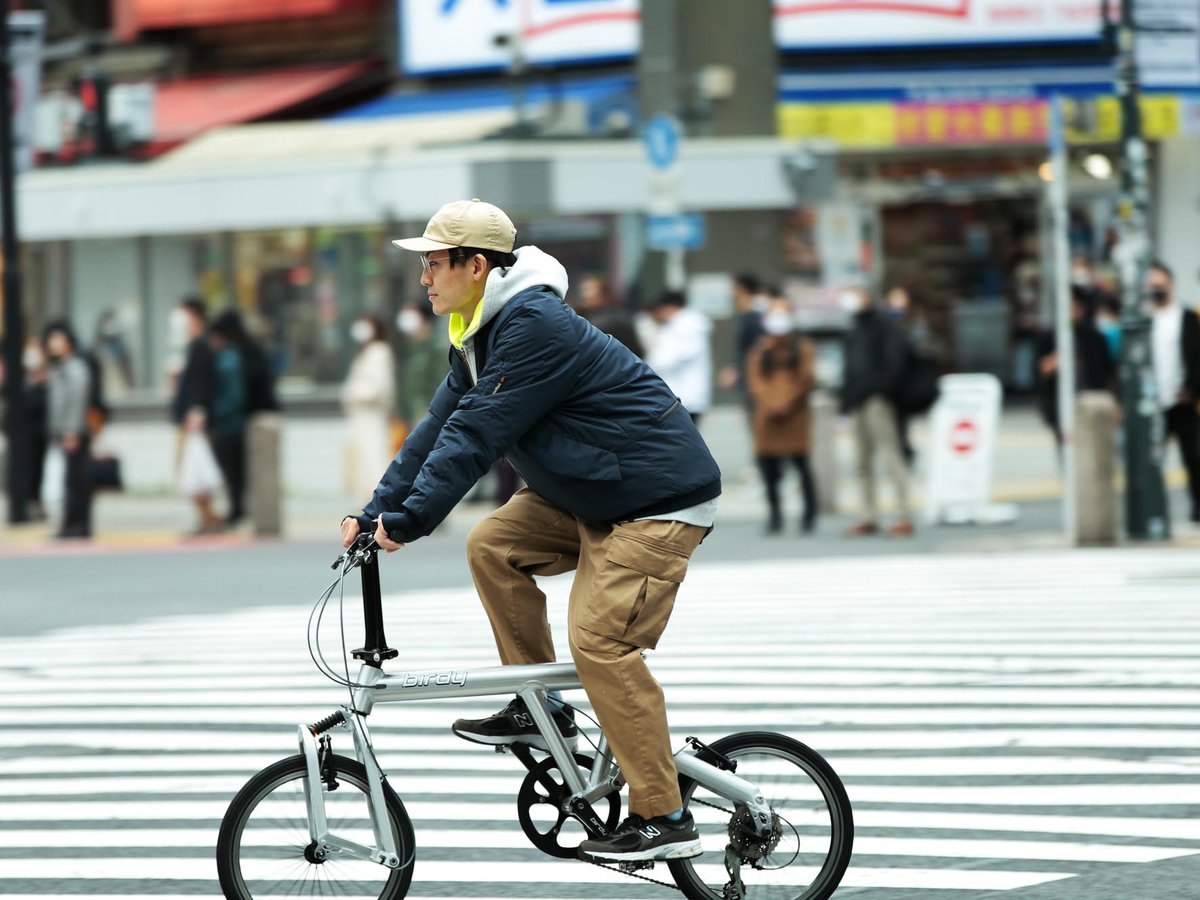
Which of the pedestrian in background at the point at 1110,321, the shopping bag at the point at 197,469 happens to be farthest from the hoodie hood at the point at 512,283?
the shopping bag at the point at 197,469

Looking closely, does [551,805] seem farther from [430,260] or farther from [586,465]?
[430,260]

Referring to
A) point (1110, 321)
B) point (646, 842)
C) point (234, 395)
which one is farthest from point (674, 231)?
point (646, 842)

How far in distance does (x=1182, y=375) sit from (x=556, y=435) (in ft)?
38.8

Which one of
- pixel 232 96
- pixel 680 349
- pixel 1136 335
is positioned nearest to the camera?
pixel 1136 335

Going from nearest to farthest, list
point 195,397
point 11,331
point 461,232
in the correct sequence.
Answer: point 461,232
point 195,397
point 11,331

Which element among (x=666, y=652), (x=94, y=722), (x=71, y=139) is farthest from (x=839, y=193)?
(x=94, y=722)

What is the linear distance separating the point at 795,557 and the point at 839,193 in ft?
35.9

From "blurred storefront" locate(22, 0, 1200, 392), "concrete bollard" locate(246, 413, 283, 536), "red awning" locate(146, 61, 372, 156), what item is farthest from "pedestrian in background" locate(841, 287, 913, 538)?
"red awning" locate(146, 61, 372, 156)

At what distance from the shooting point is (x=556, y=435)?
17.3 ft

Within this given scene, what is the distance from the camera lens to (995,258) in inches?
1023

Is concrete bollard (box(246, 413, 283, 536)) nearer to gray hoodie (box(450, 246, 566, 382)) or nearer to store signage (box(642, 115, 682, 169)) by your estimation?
store signage (box(642, 115, 682, 169))

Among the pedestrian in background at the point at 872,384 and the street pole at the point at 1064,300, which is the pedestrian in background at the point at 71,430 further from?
the street pole at the point at 1064,300

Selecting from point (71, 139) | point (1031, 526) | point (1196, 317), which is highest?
point (71, 139)

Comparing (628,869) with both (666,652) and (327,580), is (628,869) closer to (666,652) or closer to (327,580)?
(666,652)
